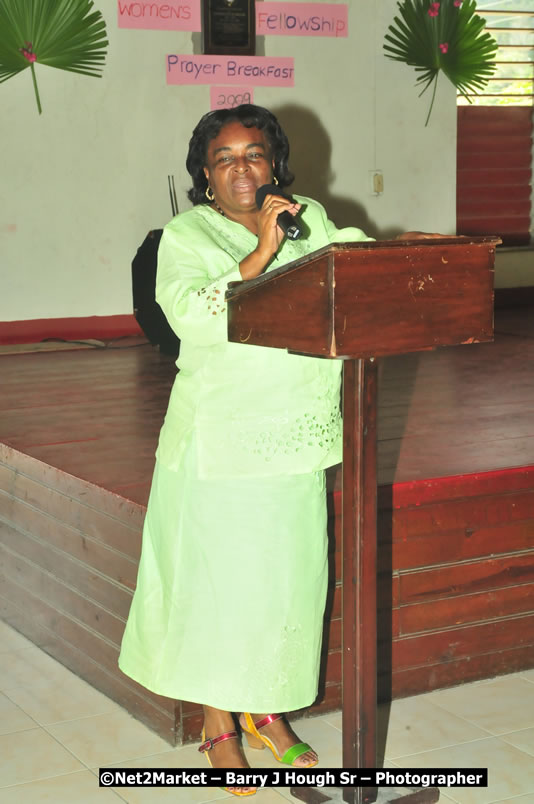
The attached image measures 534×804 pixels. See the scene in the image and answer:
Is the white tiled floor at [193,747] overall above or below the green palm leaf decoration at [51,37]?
below

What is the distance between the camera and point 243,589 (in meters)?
1.86

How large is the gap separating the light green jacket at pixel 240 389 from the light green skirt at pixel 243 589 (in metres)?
0.05

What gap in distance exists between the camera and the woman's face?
71.5 inches

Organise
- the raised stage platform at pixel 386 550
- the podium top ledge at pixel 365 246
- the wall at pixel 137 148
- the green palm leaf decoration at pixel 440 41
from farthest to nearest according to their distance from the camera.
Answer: the green palm leaf decoration at pixel 440 41
the wall at pixel 137 148
the raised stage platform at pixel 386 550
the podium top ledge at pixel 365 246

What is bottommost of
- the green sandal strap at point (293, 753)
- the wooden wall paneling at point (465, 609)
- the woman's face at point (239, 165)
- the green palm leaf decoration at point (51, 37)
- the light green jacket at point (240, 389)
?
the green sandal strap at point (293, 753)

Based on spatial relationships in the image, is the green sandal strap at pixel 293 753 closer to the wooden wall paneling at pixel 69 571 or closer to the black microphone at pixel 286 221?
the wooden wall paneling at pixel 69 571

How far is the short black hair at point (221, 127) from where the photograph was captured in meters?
1.84

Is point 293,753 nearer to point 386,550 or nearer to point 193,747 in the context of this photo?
point 193,747

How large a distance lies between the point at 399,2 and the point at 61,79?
6.22 ft

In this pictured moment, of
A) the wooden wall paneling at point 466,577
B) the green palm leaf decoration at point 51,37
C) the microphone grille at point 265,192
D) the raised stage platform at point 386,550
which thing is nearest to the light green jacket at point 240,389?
the microphone grille at point 265,192

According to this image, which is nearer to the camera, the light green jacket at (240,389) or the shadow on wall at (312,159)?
the light green jacket at (240,389)

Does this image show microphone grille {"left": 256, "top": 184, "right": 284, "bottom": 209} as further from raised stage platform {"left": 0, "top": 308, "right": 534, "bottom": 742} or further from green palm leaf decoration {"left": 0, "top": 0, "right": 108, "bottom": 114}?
green palm leaf decoration {"left": 0, "top": 0, "right": 108, "bottom": 114}

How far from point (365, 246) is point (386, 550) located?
3.30ft

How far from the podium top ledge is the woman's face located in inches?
10.6
